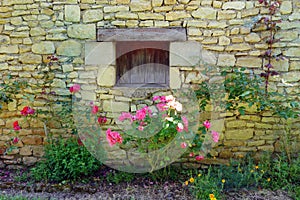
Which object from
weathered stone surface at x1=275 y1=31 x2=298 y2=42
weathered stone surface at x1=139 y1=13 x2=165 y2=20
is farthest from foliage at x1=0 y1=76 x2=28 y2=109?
weathered stone surface at x1=275 y1=31 x2=298 y2=42

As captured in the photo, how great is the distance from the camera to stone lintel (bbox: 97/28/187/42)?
373 centimetres

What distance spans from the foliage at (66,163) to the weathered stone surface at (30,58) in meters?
1.08

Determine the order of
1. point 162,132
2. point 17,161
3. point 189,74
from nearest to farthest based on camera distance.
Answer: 1. point 162,132
2. point 189,74
3. point 17,161

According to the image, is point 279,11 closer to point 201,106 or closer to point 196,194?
point 201,106

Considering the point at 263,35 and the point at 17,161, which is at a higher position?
the point at 263,35

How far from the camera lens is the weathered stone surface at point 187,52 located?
3770 mm

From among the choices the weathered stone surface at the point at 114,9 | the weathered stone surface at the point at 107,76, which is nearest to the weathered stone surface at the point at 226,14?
the weathered stone surface at the point at 114,9

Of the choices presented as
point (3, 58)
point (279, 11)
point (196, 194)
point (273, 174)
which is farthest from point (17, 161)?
point (279, 11)

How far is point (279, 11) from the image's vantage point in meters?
3.67

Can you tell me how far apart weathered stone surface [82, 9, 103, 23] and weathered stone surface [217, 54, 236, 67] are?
1.57 meters

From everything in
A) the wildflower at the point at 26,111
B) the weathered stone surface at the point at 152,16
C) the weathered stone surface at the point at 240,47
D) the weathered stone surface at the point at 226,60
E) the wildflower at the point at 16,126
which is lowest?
the wildflower at the point at 16,126

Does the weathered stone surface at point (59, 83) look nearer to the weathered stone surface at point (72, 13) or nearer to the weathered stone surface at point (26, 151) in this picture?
the weathered stone surface at point (72, 13)

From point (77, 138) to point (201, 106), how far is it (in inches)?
62.6

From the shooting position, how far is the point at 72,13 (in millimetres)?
3846
